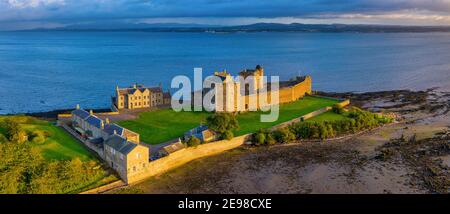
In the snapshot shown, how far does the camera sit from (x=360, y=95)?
3073 inches

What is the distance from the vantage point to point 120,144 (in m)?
36.4

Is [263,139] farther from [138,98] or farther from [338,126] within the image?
[138,98]

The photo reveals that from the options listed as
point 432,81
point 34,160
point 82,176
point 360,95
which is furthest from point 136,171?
point 432,81

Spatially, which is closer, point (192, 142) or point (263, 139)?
point (192, 142)

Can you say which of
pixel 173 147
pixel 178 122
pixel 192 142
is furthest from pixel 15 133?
pixel 178 122

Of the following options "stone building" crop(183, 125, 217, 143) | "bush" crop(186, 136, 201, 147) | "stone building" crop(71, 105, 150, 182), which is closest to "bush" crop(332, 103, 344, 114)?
"stone building" crop(183, 125, 217, 143)

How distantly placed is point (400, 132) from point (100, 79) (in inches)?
2652

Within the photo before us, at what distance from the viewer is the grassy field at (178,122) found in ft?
154

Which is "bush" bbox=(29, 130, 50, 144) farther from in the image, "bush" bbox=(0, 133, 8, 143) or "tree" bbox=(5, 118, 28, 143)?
"bush" bbox=(0, 133, 8, 143)

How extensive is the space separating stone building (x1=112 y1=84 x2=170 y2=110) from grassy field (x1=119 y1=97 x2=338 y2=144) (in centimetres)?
388

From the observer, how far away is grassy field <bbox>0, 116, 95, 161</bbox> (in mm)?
37688

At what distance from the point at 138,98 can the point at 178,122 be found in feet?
33.5

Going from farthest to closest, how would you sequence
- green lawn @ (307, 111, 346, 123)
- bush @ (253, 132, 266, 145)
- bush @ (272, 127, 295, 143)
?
green lawn @ (307, 111, 346, 123) < bush @ (272, 127, 295, 143) < bush @ (253, 132, 266, 145)

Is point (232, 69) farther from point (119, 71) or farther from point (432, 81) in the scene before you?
point (432, 81)
